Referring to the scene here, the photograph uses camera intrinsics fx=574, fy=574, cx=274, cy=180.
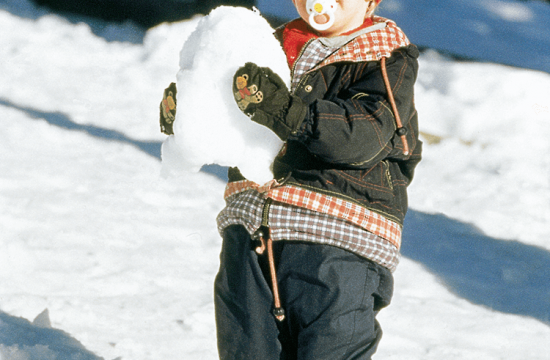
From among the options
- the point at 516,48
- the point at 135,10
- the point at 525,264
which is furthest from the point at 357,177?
the point at 135,10

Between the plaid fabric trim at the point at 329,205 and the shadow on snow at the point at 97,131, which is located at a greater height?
the plaid fabric trim at the point at 329,205

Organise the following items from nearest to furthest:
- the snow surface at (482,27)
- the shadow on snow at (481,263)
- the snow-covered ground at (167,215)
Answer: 1. the snow-covered ground at (167,215)
2. the shadow on snow at (481,263)
3. the snow surface at (482,27)

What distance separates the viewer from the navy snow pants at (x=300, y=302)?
123 cm

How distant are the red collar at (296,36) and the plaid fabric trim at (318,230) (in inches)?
12.6

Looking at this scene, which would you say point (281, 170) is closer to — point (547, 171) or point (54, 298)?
point (54, 298)

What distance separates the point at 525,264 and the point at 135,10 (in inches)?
178

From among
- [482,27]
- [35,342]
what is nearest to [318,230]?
[35,342]

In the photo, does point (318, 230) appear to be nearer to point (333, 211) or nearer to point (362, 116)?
point (333, 211)

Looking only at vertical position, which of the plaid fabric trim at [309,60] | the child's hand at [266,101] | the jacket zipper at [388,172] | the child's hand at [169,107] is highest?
the plaid fabric trim at [309,60]

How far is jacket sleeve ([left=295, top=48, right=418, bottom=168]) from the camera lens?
1088mm

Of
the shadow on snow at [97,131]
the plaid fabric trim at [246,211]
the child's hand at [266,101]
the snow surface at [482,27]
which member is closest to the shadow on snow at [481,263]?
the shadow on snow at [97,131]

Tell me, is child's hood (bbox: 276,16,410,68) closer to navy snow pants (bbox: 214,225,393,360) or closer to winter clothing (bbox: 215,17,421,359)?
winter clothing (bbox: 215,17,421,359)

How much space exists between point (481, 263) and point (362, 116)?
1.90 m

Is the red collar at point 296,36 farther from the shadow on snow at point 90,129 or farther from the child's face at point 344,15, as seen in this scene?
the shadow on snow at point 90,129
